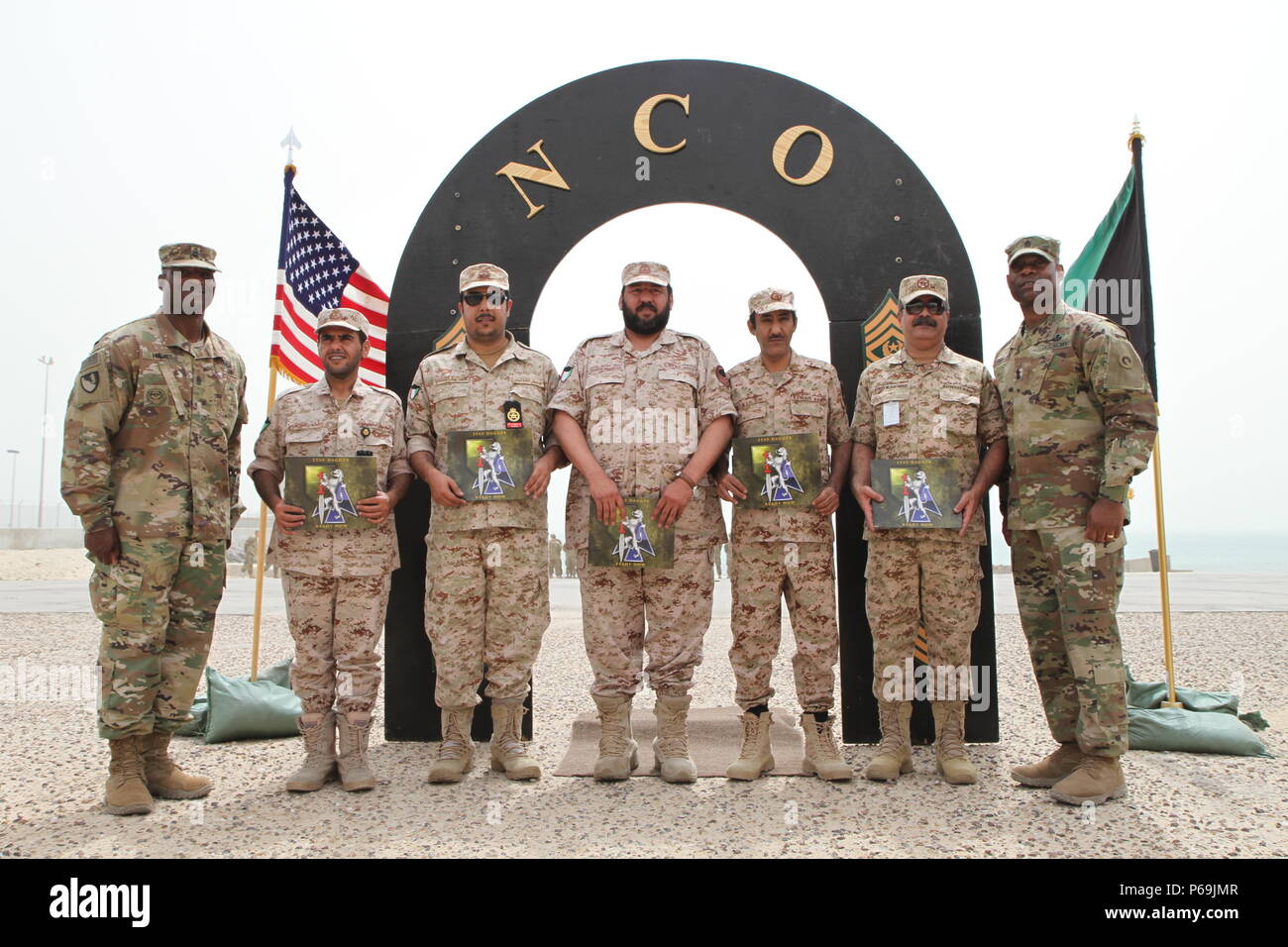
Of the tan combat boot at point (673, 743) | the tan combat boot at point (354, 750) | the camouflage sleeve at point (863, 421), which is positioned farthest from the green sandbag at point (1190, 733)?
the tan combat boot at point (354, 750)

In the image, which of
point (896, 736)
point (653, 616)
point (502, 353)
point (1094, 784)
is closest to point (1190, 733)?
point (1094, 784)

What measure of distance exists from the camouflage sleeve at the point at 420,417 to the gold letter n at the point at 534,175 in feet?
4.44

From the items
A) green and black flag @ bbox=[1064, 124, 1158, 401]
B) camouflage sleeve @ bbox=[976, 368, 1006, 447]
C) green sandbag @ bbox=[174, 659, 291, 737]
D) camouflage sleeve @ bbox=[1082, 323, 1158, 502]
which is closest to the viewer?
camouflage sleeve @ bbox=[1082, 323, 1158, 502]

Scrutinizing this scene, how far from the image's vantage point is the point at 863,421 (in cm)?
459

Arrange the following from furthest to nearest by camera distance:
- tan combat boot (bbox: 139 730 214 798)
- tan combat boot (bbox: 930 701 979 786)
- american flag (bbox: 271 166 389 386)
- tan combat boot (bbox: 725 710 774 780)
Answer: american flag (bbox: 271 166 389 386)
tan combat boot (bbox: 725 710 774 780)
tan combat boot (bbox: 930 701 979 786)
tan combat boot (bbox: 139 730 214 798)

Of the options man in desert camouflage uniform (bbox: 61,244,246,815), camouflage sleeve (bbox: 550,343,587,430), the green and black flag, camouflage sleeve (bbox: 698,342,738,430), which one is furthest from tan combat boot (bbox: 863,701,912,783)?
man in desert camouflage uniform (bbox: 61,244,246,815)

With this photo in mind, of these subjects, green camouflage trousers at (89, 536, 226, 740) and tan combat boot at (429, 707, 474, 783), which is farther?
tan combat boot at (429, 707, 474, 783)

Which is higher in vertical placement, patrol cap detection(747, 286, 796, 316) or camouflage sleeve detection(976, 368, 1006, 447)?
patrol cap detection(747, 286, 796, 316)

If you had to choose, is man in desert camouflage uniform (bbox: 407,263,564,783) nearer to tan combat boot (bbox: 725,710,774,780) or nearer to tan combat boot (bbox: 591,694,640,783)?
tan combat boot (bbox: 591,694,640,783)

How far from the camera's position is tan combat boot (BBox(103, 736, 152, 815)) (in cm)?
388

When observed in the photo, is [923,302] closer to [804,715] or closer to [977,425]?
[977,425]

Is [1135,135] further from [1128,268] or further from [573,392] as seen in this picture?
[573,392]

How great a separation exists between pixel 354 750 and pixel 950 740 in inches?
115

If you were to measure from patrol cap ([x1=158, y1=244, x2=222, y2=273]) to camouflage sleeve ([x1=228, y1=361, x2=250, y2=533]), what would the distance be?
0.54 metres
